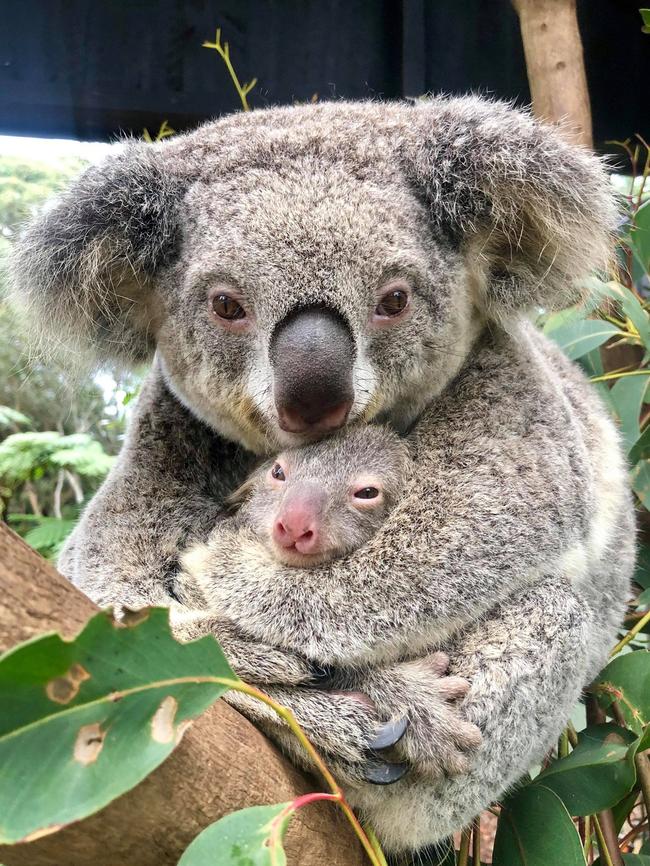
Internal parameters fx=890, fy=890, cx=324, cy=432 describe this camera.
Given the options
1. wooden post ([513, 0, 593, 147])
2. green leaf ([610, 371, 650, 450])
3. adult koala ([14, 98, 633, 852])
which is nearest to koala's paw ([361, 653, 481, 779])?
adult koala ([14, 98, 633, 852])

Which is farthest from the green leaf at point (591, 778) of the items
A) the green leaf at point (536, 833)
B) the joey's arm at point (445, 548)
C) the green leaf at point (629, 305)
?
the green leaf at point (629, 305)

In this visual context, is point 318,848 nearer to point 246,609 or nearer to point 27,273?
point 246,609

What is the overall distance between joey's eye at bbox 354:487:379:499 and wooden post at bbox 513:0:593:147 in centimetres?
197

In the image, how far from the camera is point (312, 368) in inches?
67.9

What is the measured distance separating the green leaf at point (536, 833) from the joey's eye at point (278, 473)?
94cm

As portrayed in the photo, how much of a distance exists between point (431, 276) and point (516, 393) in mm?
348

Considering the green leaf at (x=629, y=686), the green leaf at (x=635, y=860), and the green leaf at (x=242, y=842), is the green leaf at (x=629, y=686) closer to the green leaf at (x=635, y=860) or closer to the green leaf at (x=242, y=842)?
the green leaf at (x=635, y=860)

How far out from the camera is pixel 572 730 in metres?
2.56

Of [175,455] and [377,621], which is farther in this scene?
[175,455]

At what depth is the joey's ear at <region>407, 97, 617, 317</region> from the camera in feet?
6.51

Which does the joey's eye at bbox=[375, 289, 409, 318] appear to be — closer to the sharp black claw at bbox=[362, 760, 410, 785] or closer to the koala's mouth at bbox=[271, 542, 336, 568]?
the koala's mouth at bbox=[271, 542, 336, 568]

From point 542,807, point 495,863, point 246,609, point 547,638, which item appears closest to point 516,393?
point 547,638

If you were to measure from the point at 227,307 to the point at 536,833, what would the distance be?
53.8 inches

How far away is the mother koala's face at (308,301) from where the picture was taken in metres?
1.80
